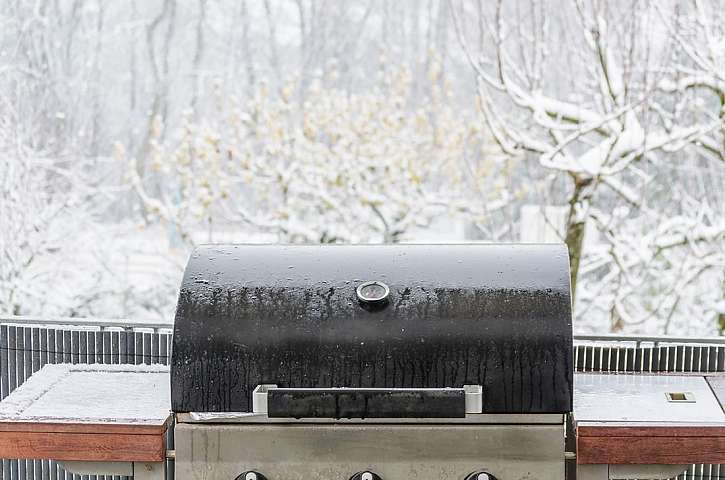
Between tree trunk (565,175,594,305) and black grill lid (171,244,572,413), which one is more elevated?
tree trunk (565,175,594,305)

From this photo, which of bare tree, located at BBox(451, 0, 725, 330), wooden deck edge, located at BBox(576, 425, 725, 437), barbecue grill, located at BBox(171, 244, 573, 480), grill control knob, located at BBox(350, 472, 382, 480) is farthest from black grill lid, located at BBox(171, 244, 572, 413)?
bare tree, located at BBox(451, 0, 725, 330)

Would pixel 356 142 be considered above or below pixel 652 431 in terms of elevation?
above

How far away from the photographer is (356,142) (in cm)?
673

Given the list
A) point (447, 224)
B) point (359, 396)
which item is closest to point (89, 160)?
point (447, 224)

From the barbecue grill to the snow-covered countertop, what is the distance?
0.17 meters

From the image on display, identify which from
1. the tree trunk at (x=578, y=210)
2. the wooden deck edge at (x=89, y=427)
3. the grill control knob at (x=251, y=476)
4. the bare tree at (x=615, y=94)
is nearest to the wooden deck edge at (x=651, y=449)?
the grill control knob at (x=251, y=476)

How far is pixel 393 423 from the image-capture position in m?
2.08

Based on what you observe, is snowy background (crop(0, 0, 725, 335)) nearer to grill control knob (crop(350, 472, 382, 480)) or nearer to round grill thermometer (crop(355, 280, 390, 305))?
round grill thermometer (crop(355, 280, 390, 305))

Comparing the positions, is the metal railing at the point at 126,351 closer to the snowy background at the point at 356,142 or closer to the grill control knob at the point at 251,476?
the grill control knob at the point at 251,476

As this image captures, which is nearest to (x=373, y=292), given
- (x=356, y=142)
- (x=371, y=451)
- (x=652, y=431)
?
(x=371, y=451)

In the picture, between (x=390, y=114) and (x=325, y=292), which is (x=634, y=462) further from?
(x=390, y=114)

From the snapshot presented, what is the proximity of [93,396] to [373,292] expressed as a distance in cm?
84

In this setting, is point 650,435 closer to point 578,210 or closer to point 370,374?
point 370,374

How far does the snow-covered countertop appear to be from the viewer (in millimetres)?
2123
